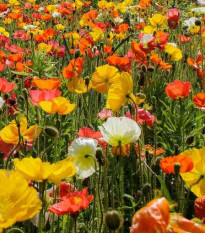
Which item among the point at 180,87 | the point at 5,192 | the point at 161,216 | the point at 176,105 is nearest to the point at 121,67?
the point at 176,105

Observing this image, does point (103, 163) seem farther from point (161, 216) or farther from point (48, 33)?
point (48, 33)

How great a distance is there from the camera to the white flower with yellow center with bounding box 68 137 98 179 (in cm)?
143

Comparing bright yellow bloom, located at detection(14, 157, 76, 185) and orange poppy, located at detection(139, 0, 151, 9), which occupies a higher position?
bright yellow bloom, located at detection(14, 157, 76, 185)

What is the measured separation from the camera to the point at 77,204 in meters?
1.13

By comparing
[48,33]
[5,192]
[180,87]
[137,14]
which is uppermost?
[5,192]

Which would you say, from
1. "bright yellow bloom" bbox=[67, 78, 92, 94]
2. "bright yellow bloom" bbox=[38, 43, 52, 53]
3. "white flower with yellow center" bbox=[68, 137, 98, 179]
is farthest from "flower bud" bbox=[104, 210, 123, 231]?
"bright yellow bloom" bbox=[38, 43, 52, 53]

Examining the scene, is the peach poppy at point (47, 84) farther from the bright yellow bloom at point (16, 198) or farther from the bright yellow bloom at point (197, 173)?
the bright yellow bloom at point (16, 198)

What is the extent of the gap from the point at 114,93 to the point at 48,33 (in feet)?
7.98

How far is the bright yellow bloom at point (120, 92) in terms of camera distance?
1648 millimetres

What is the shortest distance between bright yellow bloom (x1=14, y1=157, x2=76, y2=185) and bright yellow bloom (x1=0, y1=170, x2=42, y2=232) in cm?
13

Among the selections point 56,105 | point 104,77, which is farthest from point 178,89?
point 56,105

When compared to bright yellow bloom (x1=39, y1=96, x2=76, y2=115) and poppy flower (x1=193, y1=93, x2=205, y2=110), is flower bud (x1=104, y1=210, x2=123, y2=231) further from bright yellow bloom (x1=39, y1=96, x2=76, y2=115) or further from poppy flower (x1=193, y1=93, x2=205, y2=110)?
poppy flower (x1=193, y1=93, x2=205, y2=110)

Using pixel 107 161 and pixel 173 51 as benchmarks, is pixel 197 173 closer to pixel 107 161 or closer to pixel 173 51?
pixel 107 161

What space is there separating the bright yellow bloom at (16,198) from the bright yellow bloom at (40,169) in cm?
13
